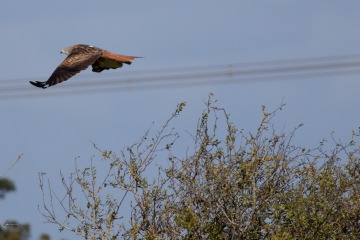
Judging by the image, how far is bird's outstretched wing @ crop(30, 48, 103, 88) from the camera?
13.1 metres

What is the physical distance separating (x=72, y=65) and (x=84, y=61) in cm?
20

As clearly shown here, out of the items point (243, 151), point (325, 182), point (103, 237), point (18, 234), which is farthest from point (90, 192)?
point (18, 234)

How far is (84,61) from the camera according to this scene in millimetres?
13875

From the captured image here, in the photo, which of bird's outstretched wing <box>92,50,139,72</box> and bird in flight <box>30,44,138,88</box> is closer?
bird in flight <box>30,44,138,88</box>

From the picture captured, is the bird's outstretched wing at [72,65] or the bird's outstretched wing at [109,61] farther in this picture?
the bird's outstretched wing at [109,61]

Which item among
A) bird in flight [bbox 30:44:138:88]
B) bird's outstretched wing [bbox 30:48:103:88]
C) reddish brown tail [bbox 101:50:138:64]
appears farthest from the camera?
reddish brown tail [bbox 101:50:138:64]

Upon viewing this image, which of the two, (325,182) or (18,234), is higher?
(325,182)

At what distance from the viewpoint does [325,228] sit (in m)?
12.1

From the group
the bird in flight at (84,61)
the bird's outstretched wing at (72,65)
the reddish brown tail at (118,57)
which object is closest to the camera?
the bird's outstretched wing at (72,65)

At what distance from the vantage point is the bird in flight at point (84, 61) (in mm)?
13344

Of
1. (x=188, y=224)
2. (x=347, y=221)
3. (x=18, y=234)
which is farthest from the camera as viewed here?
(x=18, y=234)

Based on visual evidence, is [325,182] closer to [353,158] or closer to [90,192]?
[353,158]

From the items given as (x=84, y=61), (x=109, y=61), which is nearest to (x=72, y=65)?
(x=84, y=61)

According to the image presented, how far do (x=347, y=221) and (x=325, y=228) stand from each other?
424 mm
